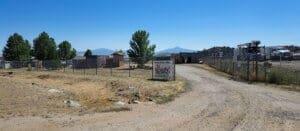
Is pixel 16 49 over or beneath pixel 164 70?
over

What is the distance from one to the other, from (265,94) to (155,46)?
46.6 metres

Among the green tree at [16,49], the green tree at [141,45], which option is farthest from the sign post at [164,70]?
the green tree at [16,49]

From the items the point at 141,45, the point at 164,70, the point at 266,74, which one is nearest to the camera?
the point at 266,74

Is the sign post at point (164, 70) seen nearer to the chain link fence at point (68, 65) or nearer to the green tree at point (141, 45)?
the chain link fence at point (68, 65)

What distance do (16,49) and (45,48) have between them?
5.44 meters

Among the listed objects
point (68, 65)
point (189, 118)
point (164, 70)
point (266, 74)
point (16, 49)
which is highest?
point (16, 49)

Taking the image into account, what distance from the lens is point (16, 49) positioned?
290 feet

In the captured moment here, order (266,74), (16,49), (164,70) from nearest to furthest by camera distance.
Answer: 1. (266,74)
2. (164,70)
3. (16,49)

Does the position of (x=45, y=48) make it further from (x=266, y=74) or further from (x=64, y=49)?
(x=266, y=74)

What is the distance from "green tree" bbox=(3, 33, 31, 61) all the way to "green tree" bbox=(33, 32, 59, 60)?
88.9 inches

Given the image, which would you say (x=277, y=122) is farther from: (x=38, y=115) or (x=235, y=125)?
(x=38, y=115)

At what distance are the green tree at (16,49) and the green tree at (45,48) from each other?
7.40ft

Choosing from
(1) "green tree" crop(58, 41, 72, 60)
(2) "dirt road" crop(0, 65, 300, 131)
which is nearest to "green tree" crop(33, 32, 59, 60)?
(1) "green tree" crop(58, 41, 72, 60)

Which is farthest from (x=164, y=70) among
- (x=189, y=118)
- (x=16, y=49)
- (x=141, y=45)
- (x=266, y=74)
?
(x=16, y=49)
